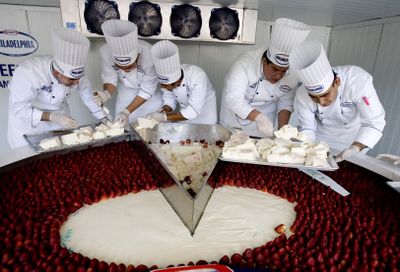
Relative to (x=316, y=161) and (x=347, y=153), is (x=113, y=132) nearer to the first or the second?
(x=316, y=161)

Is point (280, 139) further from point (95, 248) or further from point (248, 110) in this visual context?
point (95, 248)

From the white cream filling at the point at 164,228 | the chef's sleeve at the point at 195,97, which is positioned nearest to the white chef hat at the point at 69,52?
the chef's sleeve at the point at 195,97

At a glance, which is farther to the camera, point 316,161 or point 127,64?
point 127,64

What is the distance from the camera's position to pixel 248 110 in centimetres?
230

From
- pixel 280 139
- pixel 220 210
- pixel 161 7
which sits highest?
pixel 161 7

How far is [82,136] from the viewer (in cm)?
189

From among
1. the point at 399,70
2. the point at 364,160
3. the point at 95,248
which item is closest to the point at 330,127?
the point at 364,160

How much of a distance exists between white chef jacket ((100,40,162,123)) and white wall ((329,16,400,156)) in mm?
2557

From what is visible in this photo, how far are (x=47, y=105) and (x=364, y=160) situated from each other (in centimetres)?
253

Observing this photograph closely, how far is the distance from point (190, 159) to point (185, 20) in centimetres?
178

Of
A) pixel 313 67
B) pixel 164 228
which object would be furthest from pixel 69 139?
pixel 313 67

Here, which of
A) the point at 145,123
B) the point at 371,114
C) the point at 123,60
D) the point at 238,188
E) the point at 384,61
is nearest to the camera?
the point at 238,188

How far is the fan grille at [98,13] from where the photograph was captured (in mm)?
2674

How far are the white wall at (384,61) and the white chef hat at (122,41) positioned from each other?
271 cm
